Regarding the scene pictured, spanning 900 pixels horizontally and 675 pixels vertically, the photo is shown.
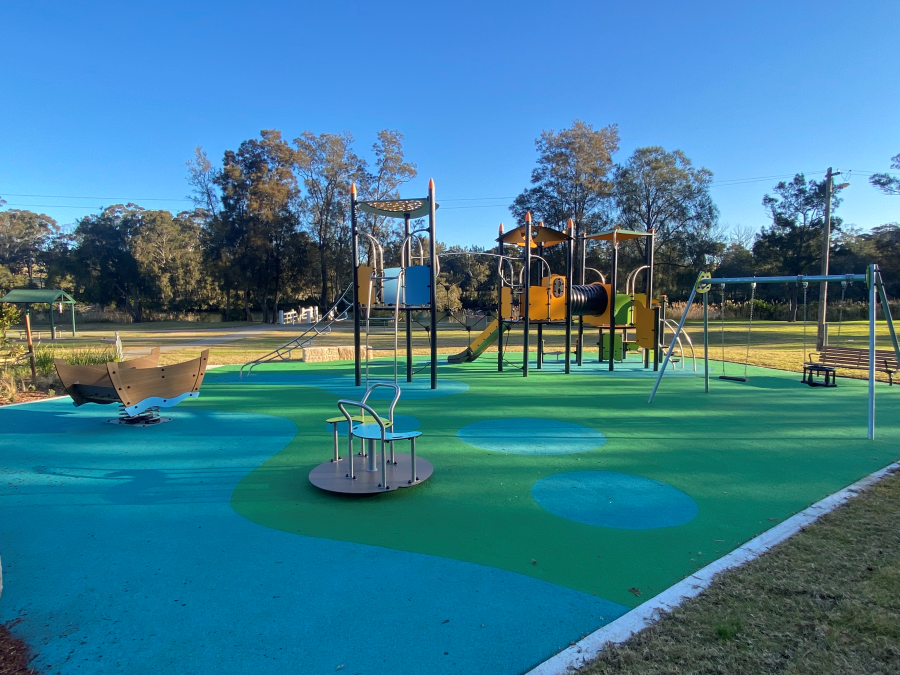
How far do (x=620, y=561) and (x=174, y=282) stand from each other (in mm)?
54966

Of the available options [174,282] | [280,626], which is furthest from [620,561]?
[174,282]

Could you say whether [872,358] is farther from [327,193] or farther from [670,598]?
[327,193]

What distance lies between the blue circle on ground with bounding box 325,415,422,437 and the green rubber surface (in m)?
0.14

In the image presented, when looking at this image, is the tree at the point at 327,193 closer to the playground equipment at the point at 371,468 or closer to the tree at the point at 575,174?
the tree at the point at 575,174

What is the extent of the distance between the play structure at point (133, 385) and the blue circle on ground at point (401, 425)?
204 centimetres

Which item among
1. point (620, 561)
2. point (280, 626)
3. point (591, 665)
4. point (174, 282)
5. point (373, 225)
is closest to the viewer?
point (591, 665)

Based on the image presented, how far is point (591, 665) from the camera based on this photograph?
2188 mm

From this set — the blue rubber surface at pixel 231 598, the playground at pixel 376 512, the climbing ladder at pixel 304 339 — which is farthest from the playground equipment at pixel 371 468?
the climbing ladder at pixel 304 339

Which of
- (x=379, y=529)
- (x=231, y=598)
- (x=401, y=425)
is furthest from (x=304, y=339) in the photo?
(x=231, y=598)

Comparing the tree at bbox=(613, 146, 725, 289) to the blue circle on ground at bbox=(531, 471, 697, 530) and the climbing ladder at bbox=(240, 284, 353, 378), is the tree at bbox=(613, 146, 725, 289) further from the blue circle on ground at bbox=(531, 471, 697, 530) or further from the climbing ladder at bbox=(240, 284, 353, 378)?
the blue circle on ground at bbox=(531, 471, 697, 530)

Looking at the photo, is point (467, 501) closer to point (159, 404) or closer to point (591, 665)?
point (591, 665)

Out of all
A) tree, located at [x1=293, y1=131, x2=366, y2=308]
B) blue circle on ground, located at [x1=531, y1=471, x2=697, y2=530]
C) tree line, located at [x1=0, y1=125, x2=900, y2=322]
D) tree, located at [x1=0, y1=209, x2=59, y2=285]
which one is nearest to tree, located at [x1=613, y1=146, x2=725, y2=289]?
tree line, located at [x1=0, y1=125, x2=900, y2=322]

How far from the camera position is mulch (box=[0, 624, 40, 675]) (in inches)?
87.0

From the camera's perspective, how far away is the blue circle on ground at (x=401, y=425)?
662 cm
